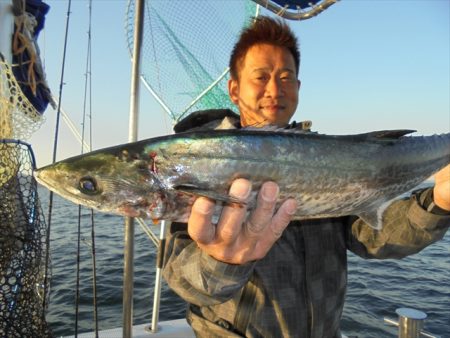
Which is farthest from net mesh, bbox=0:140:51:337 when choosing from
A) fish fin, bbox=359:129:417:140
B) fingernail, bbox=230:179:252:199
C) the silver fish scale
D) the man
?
fish fin, bbox=359:129:417:140

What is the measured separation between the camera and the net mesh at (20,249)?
3689mm

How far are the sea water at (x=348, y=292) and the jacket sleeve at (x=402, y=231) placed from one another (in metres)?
4.75

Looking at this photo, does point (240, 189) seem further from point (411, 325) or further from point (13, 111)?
point (411, 325)

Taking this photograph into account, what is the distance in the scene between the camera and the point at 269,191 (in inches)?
101

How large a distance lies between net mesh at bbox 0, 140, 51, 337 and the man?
177 centimetres

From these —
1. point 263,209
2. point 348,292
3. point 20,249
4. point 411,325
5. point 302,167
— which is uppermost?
point 302,167

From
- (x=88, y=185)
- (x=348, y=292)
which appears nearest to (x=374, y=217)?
(x=88, y=185)

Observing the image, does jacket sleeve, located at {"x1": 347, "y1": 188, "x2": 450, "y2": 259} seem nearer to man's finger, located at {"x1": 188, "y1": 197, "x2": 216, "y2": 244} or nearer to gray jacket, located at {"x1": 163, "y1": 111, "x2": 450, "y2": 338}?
gray jacket, located at {"x1": 163, "y1": 111, "x2": 450, "y2": 338}

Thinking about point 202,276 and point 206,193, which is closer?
point 206,193

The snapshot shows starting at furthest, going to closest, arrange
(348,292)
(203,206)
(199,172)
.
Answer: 1. (348,292)
2. (199,172)
3. (203,206)

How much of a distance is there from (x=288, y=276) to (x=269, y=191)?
34.8 inches

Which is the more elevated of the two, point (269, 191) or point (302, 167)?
point (302, 167)

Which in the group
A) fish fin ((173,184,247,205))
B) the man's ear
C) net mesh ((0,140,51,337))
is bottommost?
net mesh ((0,140,51,337))

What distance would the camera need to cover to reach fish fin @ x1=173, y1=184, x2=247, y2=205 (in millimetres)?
2445
